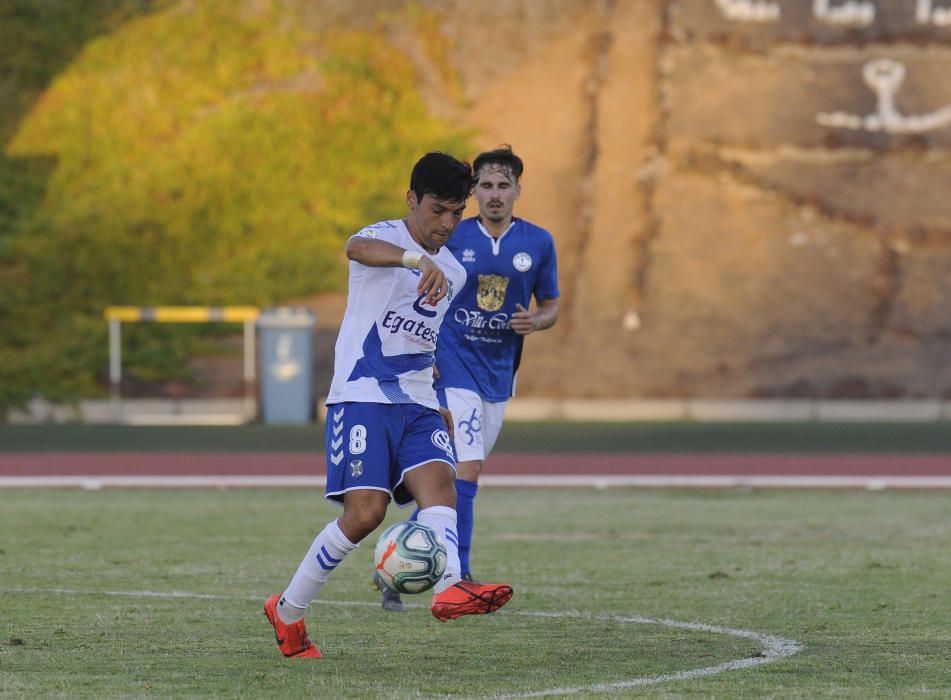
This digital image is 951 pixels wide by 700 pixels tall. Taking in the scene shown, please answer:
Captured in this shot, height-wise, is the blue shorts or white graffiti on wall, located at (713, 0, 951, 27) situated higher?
white graffiti on wall, located at (713, 0, 951, 27)

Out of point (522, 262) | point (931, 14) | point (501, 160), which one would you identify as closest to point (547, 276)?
point (522, 262)

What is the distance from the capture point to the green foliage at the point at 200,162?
26.8 meters

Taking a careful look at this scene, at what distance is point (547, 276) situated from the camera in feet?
31.0

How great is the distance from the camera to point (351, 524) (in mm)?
6711

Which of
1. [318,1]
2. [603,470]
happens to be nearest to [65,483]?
[603,470]

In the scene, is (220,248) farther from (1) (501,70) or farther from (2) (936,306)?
(2) (936,306)

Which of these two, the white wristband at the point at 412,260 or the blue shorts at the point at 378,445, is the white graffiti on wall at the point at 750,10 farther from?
the white wristband at the point at 412,260

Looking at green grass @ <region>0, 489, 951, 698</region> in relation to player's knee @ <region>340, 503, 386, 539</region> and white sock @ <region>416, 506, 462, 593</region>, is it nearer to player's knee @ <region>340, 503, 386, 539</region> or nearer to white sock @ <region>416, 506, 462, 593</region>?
white sock @ <region>416, 506, 462, 593</region>

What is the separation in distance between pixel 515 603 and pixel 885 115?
20406 mm

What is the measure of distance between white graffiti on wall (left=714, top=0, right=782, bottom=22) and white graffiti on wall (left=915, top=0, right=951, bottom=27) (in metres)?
2.17

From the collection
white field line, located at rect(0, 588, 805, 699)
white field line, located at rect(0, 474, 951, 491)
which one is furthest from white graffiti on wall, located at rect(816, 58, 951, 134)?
white field line, located at rect(0, 588, 805, 699)

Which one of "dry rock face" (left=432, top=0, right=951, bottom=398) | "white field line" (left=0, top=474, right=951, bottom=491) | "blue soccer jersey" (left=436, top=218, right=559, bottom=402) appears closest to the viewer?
"blue soccer jersey" (left=436, top=218, right=559, bottom=402)

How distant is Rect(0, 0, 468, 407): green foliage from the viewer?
26.8 meters

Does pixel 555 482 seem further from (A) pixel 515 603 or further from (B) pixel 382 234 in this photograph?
(B) pixel 382 234
